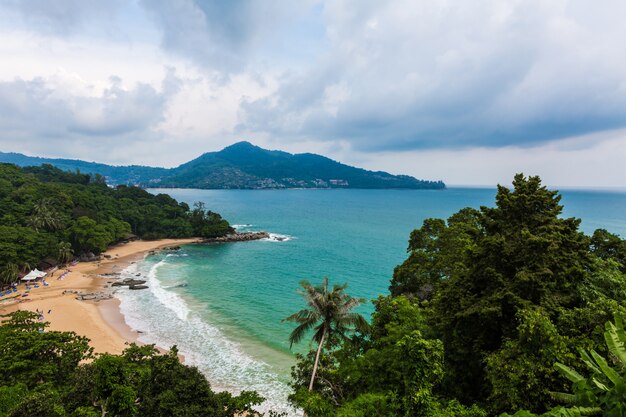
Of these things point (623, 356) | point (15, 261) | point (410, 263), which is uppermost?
point (623, 356)

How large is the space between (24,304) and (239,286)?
2800 centimetres

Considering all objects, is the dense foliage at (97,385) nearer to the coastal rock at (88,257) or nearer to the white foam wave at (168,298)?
the white foam wave at (168,298)

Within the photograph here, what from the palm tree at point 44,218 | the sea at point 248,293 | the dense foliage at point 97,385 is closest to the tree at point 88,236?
Answer: the palm tree at point 44,218

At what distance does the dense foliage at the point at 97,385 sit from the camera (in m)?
14.1

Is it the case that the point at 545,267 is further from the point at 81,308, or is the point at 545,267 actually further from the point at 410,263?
the point at 81,308

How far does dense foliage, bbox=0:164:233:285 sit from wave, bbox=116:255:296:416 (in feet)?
67.6

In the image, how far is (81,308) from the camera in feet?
138

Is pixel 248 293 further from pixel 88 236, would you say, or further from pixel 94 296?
pixel 88 236

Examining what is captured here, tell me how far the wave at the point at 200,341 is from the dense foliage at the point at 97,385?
32.4 feet

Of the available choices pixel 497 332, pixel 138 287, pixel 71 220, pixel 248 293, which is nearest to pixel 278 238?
pixel 248 293

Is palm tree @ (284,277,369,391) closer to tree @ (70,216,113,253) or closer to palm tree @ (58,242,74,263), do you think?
palm tree @ (58,242,74,263)

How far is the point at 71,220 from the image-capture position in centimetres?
7100

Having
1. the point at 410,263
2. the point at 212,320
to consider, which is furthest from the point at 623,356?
the point at 212,320

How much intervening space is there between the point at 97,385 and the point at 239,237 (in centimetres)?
7894
